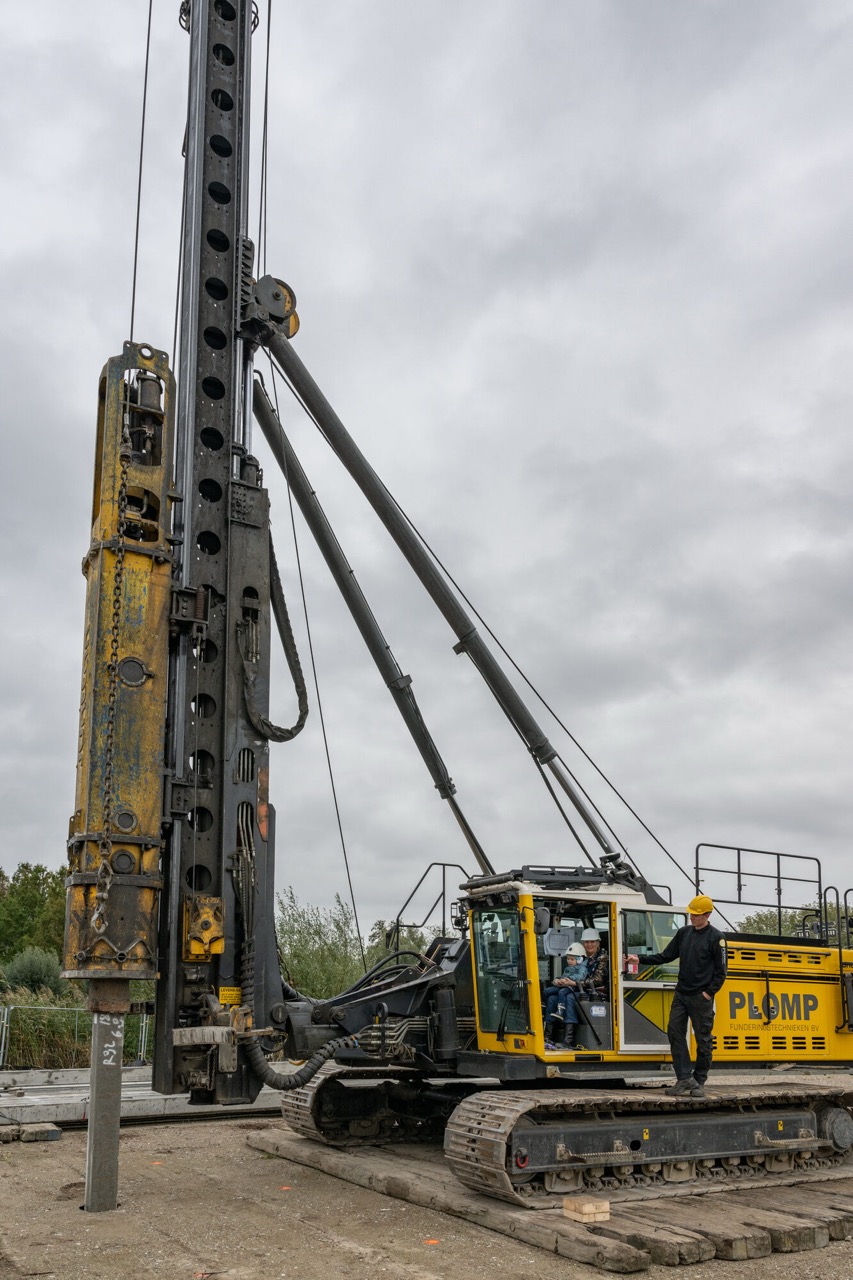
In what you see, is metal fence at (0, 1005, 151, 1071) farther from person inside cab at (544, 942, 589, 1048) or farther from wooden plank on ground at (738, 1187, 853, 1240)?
wooden plank on ground at (738, 1187, 853, 1240)

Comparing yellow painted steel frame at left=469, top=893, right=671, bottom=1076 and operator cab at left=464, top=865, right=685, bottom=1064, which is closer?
yellow painted steel frame at left=469, top=893, right=671, bottom=1076

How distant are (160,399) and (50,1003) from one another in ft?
55.1

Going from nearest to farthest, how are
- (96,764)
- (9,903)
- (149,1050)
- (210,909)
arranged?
1. (96,764)
2. (210,909)
3. (149,1050)
4. (9,903)

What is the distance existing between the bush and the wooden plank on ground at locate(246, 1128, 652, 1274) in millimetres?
13569

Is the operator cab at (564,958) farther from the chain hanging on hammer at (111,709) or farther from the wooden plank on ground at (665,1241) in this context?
the chain hanging on hammer at (111,709)

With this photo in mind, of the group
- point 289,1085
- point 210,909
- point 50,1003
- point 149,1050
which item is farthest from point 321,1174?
point 50,1003

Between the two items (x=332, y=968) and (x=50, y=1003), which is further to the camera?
(x=332, y=968)

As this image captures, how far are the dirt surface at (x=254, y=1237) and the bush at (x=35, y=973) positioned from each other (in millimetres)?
14908

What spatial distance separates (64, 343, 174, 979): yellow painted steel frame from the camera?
318 inches

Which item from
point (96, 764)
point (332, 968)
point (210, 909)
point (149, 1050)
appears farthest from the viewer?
point (332, 968)

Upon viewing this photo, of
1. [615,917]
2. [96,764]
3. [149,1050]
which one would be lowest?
[149,1050]

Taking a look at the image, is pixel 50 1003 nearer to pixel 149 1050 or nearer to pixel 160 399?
pixel 149 1050

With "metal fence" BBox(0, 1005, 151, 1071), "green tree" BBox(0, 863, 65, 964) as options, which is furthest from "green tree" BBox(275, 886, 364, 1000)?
"green tree" BBox(0, 863, 65, 964)

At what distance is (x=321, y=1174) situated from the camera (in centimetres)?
1044
